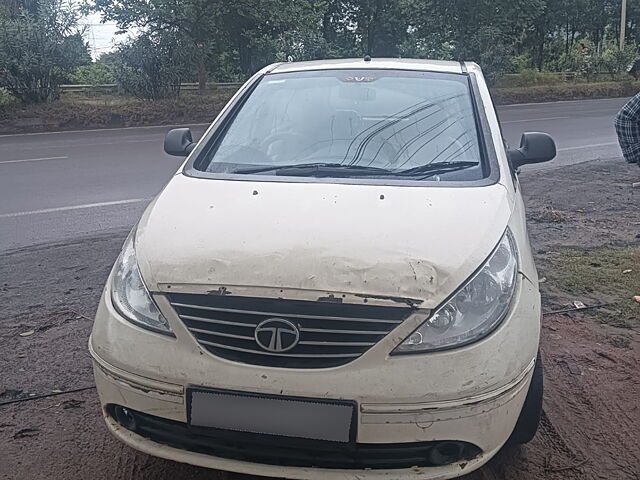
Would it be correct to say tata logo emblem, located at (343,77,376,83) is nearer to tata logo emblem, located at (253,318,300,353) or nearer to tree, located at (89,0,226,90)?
tata logo emblem, located at (253,318,300,353)

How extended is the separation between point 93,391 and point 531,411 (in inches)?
80.8

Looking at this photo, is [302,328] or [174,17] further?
[174,17]

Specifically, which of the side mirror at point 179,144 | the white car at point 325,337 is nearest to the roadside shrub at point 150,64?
the side mirror at point 179,144

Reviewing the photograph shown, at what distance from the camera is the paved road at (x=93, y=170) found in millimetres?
6980

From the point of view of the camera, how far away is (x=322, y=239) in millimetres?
2562

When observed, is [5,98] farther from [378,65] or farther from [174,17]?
[378,65]

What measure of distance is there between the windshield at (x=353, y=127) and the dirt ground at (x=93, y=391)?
4.02 feet

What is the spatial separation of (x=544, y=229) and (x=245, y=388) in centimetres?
497

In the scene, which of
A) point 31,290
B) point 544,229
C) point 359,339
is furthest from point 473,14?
point 359,339

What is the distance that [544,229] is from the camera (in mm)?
6633

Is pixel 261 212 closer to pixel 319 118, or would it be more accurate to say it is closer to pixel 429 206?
pixel 429 206

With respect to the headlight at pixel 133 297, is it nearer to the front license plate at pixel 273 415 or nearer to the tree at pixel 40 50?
the front license plate at pixel 273 415

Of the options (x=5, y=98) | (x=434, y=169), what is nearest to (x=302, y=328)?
(x=434, y=169)

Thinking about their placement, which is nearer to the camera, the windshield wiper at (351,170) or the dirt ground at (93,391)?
the dirt ground at (93,391)
